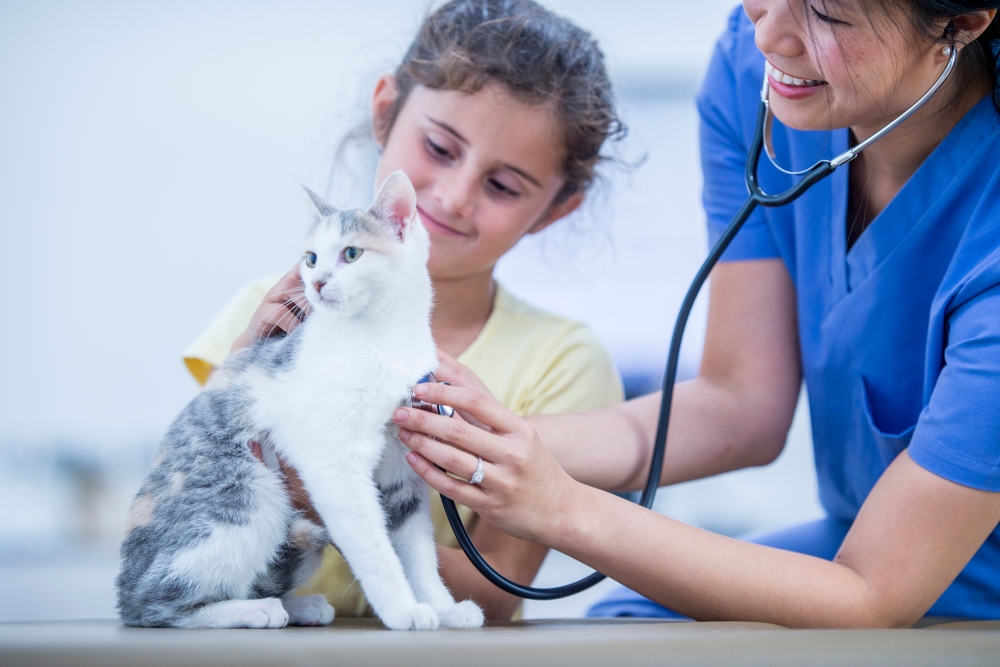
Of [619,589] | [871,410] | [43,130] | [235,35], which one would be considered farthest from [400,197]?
[43,130]

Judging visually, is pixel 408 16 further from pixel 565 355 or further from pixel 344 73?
pixel 565 355

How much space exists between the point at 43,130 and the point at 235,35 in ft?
2.85

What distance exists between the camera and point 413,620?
2.19 feet

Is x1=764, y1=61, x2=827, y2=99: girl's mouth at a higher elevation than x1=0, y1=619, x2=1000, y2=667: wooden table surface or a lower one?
higher

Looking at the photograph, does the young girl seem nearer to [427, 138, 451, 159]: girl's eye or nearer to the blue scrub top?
[427, 138, 451, 159]: girl's eye

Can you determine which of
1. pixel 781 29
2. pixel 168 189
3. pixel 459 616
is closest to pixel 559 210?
pixel 781 29

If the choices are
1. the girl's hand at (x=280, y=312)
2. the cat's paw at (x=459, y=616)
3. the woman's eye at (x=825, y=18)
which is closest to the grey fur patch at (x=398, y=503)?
the cat's paw at (x=459, y=616)

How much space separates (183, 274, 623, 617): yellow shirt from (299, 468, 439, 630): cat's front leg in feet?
1.37

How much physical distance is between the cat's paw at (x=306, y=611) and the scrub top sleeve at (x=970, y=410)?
65cm

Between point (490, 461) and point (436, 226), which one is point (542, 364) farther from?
point (490, 461)

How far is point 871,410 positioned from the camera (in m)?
1.00

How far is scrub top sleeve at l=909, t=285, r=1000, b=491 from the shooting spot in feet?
2.43

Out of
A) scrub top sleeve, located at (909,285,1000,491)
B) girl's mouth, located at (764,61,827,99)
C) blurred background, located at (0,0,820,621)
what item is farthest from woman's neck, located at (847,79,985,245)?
blurred background, located at (0,0,820,621)

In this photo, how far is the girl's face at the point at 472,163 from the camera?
1056mm
